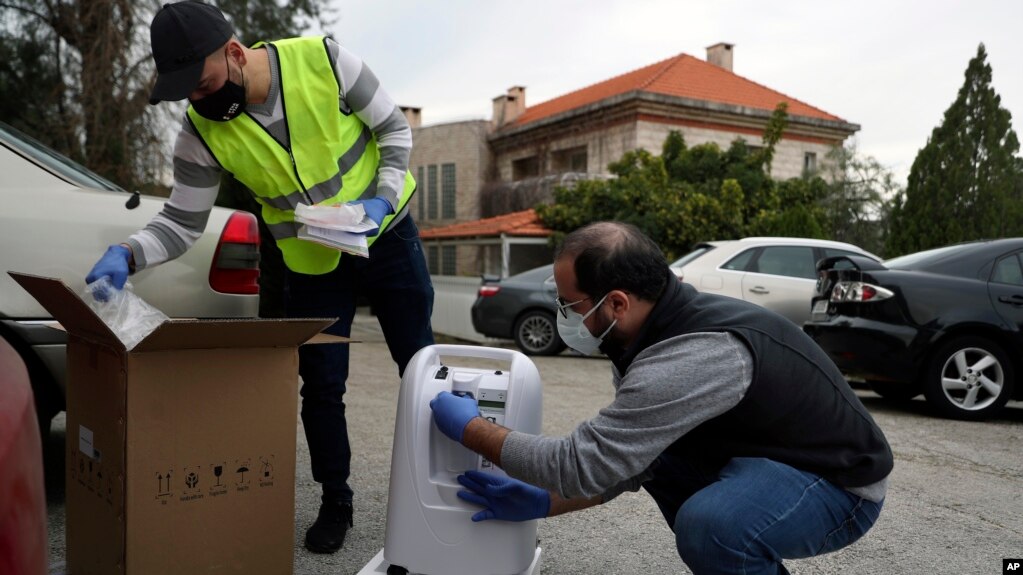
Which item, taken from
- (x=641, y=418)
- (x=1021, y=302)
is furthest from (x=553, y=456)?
(x=1021, y=302)

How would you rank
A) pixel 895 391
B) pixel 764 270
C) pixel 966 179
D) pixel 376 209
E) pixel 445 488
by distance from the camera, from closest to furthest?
pixel 445 488 → pixel 376 209 → pixel 895 391 → pixel 764 270 → pixel 966 179

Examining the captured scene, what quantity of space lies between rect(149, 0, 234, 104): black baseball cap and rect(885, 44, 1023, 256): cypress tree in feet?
49.8

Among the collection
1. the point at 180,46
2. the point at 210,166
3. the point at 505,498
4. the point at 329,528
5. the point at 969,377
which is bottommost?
the point at 329,528

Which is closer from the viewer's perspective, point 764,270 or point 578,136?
point 764,270

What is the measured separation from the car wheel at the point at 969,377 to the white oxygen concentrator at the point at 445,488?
4396 millimetres

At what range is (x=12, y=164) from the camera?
108 inches

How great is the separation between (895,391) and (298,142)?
224 inches

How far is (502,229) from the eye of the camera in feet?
61.5

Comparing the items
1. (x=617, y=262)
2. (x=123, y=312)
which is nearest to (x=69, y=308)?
(x=123, y=312)

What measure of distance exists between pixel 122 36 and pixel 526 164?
709 inches

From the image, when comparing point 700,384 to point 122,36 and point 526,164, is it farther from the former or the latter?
point 526,164

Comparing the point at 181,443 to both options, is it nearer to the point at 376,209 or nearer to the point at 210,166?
the point at 376,209

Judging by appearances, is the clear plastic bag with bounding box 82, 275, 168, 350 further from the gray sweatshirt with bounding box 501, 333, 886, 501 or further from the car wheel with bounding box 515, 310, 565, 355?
the car wheel with bounding box 515, 310, 565, 355

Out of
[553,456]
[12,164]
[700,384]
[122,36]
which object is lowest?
[553,456]
